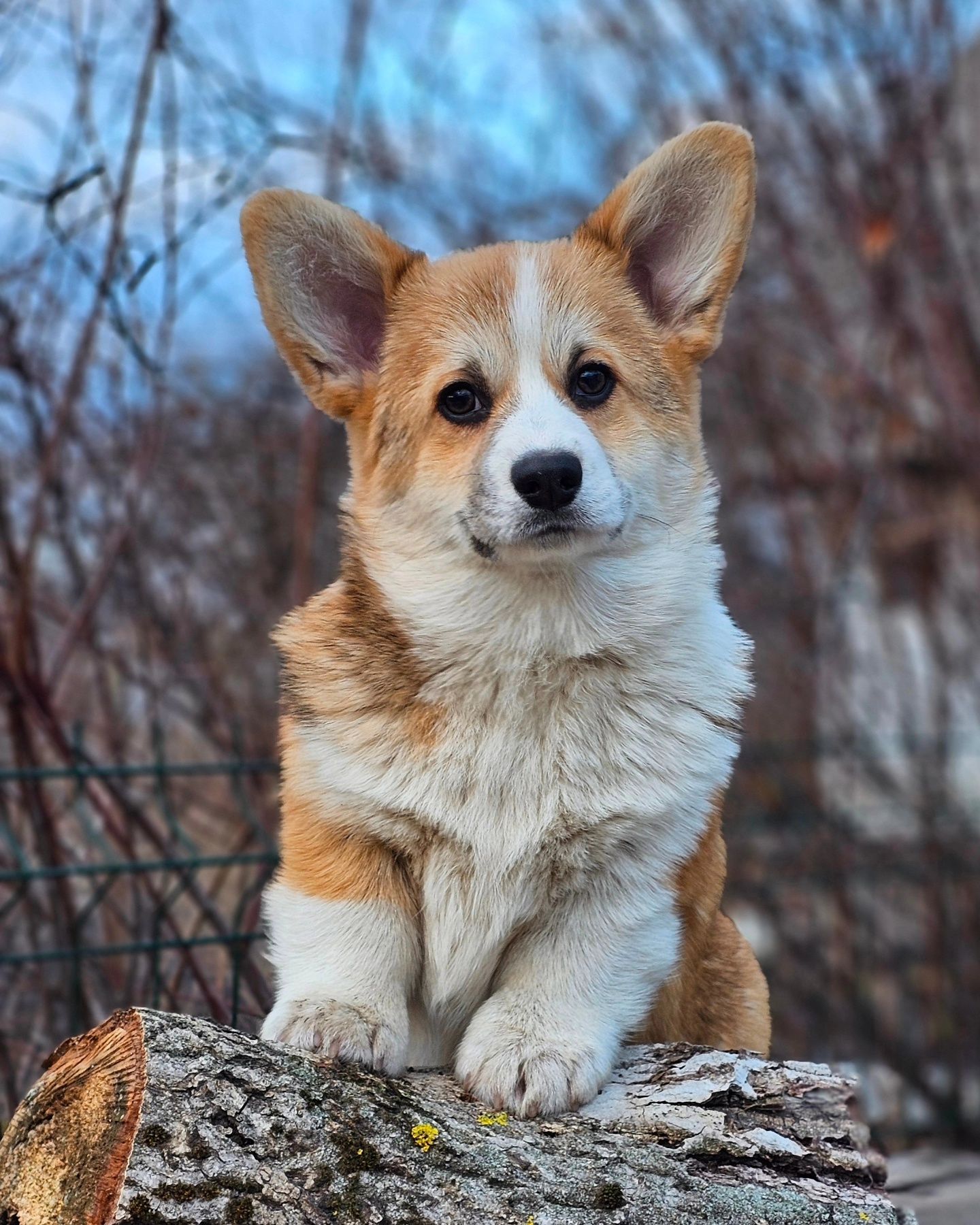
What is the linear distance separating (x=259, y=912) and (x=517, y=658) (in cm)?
221

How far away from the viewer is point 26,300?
4855mm

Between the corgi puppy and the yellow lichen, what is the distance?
0.23 meters

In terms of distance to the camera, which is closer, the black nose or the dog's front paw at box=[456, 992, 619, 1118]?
the dog's front paw at box=[456, 992, 619, 1118]

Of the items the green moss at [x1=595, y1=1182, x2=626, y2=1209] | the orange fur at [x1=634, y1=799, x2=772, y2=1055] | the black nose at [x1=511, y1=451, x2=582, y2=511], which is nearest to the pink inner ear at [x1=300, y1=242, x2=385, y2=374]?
the black nose at [x1=511, y1=451, x2=582, y2=511]

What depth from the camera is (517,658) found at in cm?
289

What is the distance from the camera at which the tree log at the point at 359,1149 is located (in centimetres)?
213

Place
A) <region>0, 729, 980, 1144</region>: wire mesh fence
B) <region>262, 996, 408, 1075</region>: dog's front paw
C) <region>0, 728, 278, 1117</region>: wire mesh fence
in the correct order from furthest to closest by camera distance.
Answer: <region>0, 729, 980, 1144</region>: wire mesh fence < <region>0, 728, 278, 1117</region>: wire mesh fence < <region>262, 996, 408, 1075</region>: dog's front paw

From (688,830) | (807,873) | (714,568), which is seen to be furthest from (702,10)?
(688,830)

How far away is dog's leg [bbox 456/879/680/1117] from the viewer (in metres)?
2.54

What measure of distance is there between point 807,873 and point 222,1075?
5952 millimetres

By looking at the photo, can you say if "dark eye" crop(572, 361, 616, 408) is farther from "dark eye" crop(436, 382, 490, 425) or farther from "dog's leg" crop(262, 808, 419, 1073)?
"dog's leg" crop(262, 808, 419, 1073)

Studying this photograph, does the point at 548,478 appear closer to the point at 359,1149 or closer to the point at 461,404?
the point at 461,404

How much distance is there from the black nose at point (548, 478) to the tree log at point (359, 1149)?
118cm

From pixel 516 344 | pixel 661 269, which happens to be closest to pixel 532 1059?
pixel 516 344
